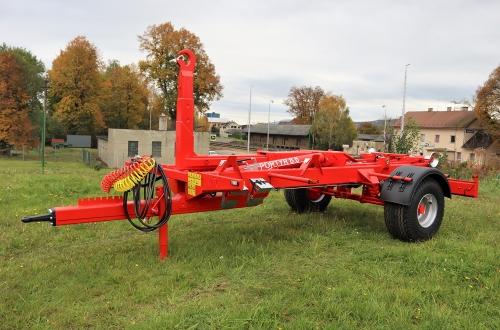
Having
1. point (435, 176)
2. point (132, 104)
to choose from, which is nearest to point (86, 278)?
point (435, 176)

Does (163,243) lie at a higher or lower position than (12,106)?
lower

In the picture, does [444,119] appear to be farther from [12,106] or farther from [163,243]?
[163,243]

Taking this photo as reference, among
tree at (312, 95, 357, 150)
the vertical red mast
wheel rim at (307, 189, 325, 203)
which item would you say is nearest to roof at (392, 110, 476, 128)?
tree at (312, 95, 357, 150)

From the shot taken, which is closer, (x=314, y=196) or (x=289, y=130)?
(x=314, y=196)

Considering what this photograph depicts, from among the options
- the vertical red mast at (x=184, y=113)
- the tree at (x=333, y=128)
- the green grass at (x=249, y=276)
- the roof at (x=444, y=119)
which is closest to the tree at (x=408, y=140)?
the green grass at (x=249, y=276)

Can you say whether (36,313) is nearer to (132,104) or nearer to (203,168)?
(203,168)

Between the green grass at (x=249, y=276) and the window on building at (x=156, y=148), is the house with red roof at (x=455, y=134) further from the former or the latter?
the green grass at (x=249, y=276)

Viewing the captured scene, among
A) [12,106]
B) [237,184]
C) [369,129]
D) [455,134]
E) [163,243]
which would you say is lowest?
[163,243]

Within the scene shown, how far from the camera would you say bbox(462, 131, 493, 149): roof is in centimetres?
4747

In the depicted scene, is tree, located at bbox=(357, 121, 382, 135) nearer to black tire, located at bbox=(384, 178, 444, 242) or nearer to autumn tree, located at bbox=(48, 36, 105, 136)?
autumn tree, located at bbox=(48, 36, 105, 136)

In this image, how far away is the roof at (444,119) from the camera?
5056 cm

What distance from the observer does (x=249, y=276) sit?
13.8 feet

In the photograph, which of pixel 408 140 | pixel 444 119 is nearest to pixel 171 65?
pixel 408 140

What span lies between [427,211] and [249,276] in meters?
3.21
